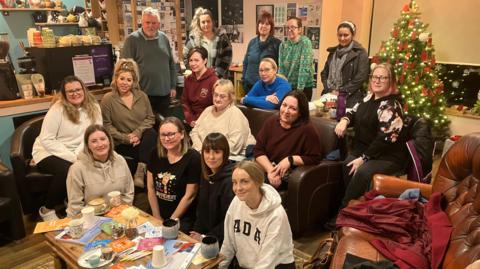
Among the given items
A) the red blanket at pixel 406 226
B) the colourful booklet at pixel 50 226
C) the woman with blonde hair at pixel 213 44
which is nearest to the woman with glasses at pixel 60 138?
the colourful booklet at pixel 50 226

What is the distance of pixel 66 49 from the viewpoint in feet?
11.8

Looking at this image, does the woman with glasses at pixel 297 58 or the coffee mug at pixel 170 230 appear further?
the woman with glasses at pixel 297 58

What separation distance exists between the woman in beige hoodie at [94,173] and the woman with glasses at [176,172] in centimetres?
25

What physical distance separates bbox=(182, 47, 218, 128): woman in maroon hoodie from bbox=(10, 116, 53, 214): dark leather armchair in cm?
134

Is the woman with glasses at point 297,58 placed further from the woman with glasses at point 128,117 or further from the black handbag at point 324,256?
the black handbag at point 324,256

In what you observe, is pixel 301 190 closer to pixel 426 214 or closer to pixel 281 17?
pixel 426 214

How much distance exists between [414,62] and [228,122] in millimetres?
2767

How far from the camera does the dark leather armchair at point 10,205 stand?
2648mm

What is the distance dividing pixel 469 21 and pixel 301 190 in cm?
364

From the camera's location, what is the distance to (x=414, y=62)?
14.9ft

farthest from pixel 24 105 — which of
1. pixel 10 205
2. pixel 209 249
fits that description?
pixel 209 249

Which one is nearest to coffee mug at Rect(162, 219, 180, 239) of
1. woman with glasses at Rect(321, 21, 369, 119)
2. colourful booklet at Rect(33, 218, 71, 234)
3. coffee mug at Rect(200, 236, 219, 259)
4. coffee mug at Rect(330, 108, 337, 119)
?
coffee mug at Rect(200, 236, 219, 259)

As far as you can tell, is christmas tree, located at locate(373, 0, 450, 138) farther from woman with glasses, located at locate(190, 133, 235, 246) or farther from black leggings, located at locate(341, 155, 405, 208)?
woman with glasses, located at locate(190, 133, 235, 246)

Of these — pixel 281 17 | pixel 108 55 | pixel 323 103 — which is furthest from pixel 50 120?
pixel 281 17
